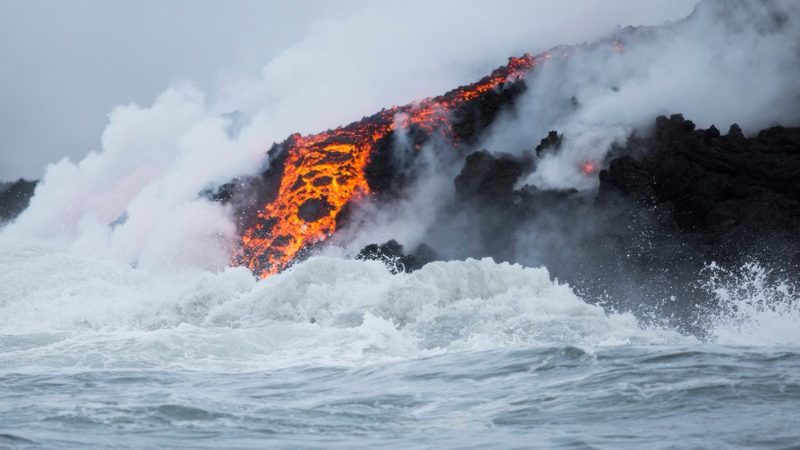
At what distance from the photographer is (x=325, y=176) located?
134 feet

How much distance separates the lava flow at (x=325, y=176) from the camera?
130 ft

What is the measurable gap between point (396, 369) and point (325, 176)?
29.8 m

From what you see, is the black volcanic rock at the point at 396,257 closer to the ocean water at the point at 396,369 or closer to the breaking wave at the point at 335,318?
the breaking wave at the point at 335,318

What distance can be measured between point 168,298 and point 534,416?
52.3 feet

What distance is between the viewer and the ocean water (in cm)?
708

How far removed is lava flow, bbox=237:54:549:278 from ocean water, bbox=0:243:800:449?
16.8 m

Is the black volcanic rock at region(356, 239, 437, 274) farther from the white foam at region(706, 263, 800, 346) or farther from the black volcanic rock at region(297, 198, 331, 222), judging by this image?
the black volcanic rock at region(297, 198, 331, 222)

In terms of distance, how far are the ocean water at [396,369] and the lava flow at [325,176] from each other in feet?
55.1

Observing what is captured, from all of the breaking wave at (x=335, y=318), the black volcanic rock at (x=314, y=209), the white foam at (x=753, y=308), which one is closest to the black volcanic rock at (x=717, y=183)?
the white foam at (x=753, y=308)

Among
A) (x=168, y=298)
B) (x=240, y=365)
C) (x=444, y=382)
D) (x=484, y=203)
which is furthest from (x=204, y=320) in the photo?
(x=484, y=203)

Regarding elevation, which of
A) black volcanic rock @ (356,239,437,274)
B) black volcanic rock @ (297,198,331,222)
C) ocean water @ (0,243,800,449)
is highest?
black volcanic rock @ (297,198,331,222)

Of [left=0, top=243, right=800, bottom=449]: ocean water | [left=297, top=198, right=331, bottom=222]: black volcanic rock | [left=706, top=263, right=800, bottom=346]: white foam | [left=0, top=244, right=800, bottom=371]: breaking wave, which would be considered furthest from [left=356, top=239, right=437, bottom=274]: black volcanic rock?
[left=297, top=198, right=331, bottom=222]: black volcanic rock

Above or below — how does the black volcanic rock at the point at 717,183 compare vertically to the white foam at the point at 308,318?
above

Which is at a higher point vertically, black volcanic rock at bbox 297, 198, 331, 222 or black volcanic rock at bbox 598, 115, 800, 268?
black volcanic rock at bbox 297, 198, 331, 222
